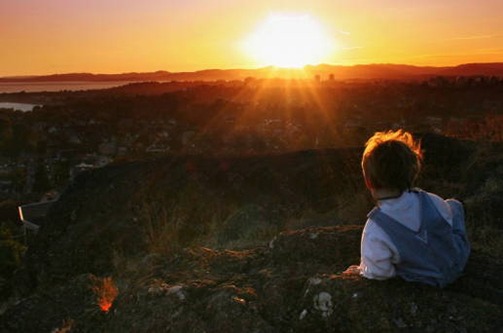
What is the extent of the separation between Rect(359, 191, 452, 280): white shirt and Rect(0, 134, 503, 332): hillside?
0.33ft

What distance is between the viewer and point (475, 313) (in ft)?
8.40

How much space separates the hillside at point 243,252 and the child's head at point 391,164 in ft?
1.86

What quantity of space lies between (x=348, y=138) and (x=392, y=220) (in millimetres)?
13915

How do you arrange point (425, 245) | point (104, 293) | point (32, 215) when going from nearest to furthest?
point (425, 245)
point (104, 293)
point (32, 215)

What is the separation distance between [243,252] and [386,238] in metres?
1.63

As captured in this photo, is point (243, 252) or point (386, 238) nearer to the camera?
point (386, 238)

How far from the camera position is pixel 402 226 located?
2.70 metres

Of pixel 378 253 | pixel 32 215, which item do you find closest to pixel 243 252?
pixel 378 253

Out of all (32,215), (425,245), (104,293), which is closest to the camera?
(425,245)

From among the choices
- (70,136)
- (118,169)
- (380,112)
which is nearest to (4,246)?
(118,169)

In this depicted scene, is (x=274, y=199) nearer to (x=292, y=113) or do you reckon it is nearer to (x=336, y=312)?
(x=336, y=312)

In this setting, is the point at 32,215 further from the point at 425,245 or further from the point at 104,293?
the point at 425,245

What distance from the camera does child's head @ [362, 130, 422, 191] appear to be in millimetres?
2706

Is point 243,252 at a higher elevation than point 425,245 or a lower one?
lower
